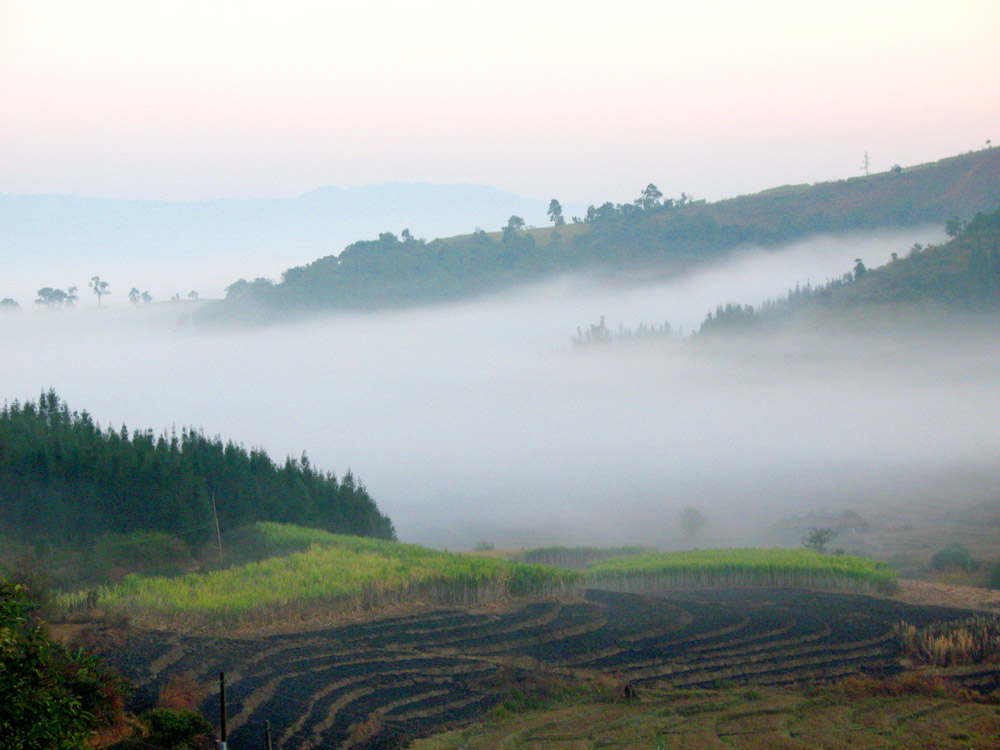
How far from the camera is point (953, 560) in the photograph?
52.8m

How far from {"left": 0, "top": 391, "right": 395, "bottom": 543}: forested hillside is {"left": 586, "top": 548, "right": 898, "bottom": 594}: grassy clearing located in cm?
2030

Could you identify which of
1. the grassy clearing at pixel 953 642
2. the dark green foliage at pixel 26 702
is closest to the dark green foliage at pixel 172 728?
the dark green foliage at pixel 26 702

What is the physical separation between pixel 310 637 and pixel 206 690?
6402mm

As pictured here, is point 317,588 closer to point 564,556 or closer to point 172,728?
point 172,728

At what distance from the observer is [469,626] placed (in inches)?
1256

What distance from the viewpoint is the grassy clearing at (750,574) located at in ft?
138

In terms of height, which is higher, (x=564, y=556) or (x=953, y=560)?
(x=564, y=556)

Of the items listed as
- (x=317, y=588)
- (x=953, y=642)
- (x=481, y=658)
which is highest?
(x=317, y=588)

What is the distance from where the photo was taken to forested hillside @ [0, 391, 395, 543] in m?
45.5

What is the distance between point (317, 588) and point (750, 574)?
2052 centimetres

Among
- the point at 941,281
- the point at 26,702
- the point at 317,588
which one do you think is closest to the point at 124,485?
the point at 317,588

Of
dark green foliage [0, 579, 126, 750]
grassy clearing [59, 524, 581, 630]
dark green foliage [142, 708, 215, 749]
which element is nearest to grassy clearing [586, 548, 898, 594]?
grassy clearing [59, 524, 581, 630]

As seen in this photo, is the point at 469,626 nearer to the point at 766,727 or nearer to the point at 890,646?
the point at 766,727

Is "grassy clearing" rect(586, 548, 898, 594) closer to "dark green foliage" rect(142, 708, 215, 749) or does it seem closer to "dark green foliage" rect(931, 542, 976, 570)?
"dark green foliage" rect(931, 542, 976, 570)
